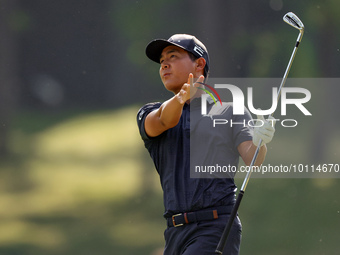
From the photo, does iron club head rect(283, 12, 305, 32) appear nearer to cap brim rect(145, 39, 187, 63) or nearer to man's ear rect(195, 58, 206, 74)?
man's ear rect(195, 58, 206, 74)

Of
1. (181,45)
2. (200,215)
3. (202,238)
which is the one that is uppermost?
(181,45)

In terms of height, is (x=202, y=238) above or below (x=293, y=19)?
below

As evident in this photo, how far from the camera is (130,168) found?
8.13 m

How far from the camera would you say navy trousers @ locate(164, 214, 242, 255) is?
119 inches

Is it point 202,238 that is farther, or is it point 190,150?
point 190,150

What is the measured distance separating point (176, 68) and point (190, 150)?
0.42m

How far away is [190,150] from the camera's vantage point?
124 inches

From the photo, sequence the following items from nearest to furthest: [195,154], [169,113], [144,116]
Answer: [169,113] < [195,154] < [144,116]

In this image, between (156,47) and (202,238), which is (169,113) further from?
(202,238)

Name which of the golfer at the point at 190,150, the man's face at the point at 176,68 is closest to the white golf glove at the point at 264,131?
the golfer at the point at 190,150

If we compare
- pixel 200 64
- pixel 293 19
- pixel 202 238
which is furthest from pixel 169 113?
pixel 293 19

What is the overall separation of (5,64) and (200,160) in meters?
5.58

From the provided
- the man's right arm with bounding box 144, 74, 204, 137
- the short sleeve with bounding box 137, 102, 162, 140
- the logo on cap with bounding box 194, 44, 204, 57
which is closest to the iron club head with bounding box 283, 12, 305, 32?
the logo on cap with bounding box 194, 44, 204, 57

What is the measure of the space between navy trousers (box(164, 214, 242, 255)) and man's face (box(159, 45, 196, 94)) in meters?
0.68
